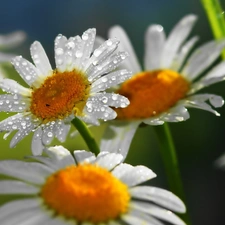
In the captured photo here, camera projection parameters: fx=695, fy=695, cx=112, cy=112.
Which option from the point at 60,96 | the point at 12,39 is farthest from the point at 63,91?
the point at 12,39

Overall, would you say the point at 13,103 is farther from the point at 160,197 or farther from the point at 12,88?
the point at 160,197

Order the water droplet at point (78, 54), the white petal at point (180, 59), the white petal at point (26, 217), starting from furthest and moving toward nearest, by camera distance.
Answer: the white petal at point (180, 59), the water droplet at point (78, 54), the white petal at point (26, 217)

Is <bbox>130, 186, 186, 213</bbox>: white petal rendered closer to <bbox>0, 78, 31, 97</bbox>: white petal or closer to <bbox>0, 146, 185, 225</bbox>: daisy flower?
<bbox>0, 146, 185, 225</bbox>: daisy flower

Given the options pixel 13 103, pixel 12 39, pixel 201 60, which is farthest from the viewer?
pixel 12 39

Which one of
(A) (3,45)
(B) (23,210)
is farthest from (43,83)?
(A) (3,45)

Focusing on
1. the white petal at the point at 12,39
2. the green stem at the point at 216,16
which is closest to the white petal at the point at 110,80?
the green stem at the point at 216,16

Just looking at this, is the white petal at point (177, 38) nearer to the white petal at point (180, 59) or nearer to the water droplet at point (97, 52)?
the white petal at point (180, 59)
